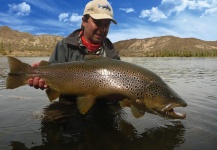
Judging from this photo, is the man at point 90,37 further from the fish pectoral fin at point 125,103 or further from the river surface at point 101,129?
the fish pectoral fin at point 125,103

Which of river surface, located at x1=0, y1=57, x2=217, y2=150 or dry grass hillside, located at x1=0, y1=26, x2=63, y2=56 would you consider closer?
river surface, located at x1=0, y1=57, x2=217, y2=150

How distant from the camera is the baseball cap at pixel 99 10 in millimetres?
4723

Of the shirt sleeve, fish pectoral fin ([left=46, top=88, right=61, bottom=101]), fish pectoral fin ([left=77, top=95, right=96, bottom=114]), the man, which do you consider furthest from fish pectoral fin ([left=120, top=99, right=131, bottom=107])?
the shirt sleeve

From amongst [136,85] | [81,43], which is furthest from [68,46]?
[136,85]

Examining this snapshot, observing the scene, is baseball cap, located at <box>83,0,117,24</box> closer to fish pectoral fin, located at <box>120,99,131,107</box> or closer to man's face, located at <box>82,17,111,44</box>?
man's face, located at <box>82,17,111,44</box>

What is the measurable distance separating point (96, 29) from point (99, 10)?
14.2 inches

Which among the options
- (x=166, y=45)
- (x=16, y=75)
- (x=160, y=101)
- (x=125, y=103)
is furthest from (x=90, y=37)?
(x=166, y=45)

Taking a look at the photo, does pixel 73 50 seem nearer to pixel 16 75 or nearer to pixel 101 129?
pixel 16 75

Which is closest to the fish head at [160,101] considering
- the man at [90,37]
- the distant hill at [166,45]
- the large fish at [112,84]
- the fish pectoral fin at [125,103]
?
the large fish at [112,84]

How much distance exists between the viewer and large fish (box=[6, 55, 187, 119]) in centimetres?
379

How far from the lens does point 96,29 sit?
16.2 ft

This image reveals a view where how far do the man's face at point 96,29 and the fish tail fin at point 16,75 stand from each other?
1.40 m

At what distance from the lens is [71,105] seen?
18.1 feet

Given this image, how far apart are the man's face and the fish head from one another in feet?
5.39
